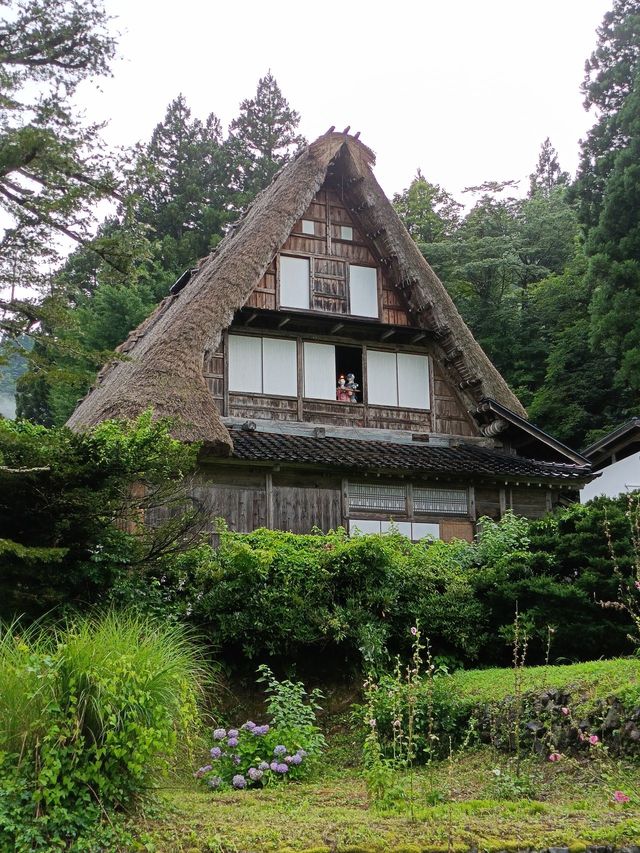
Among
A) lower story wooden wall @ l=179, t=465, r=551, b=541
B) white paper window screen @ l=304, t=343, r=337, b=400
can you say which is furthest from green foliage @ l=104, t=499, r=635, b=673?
white paper window screen @ l=304, t=343, r=337, b=400

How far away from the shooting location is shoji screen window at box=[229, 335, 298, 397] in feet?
58.4

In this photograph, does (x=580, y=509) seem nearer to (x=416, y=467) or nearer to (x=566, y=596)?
(x=566, y=596)

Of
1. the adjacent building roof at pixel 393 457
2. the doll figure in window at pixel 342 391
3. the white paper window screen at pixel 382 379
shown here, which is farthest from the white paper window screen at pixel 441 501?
the doll figure in window at pixel 342 391

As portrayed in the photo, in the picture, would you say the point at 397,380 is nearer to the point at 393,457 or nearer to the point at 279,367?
the point at 393,457

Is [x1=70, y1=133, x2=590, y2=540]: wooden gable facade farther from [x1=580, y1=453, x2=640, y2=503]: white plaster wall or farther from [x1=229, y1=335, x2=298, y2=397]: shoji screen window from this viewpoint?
[x1=580, y1=453, x2=640, y2=503]: white plaster wall

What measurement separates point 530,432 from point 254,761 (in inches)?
470

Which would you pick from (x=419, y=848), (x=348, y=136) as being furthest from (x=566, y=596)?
(x=348, y=136)

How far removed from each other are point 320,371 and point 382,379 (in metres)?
1.42

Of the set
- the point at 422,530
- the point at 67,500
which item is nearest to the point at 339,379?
the point at 422,530

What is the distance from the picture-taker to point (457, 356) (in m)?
19.3

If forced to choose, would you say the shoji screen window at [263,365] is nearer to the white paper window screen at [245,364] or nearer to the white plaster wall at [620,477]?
the white paper window screen at [245,364]

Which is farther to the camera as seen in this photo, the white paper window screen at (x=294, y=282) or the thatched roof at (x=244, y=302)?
the white paper window screen at (x=294, y=282)

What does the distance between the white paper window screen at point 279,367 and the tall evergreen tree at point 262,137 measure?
22689 mm

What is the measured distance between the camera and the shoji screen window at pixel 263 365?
58.4ft
